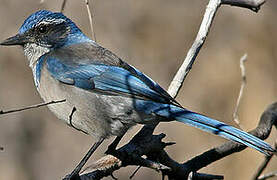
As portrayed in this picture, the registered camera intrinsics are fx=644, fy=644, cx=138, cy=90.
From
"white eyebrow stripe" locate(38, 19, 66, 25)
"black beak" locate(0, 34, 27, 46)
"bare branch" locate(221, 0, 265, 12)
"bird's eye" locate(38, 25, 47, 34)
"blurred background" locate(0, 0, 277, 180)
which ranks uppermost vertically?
"bare branch" locate(221, 0, 265, 12)

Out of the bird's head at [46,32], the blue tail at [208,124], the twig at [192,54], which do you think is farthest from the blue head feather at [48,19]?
the blue tail at [208,124]

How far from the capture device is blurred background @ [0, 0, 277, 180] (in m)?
9.19

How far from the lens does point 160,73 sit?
9734 mm

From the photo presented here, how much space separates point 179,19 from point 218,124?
5.40 m

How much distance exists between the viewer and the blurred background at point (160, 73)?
30.1ft

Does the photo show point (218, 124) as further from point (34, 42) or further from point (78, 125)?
point (34, 42)

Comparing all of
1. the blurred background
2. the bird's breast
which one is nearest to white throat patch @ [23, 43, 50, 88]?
the bird's breast

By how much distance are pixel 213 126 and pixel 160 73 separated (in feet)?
15.5

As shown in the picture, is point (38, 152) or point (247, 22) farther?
point (247, 22)

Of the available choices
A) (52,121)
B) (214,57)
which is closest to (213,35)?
(214,57)

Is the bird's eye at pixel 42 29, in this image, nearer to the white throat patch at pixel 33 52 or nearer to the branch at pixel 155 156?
the white throat patch at pixel 33 52

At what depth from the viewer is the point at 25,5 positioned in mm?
9781

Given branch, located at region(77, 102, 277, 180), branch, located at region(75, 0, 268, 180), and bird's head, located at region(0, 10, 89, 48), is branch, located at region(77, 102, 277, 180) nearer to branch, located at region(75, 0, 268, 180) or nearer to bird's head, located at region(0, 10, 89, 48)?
branch, located at region(75, 0, 268, 180)

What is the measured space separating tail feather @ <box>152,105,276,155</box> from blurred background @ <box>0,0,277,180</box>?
380cm
